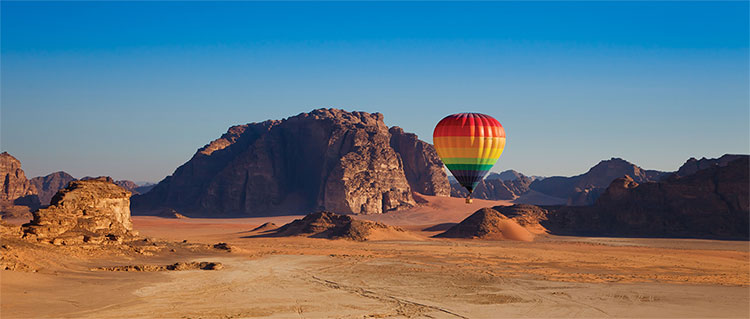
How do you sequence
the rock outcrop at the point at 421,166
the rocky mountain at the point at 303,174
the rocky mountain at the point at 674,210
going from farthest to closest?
the rock outcrop at the point at 421,166 → the rocky mountain at the point at 303,174 → the rocky mountain at the point at 674,210

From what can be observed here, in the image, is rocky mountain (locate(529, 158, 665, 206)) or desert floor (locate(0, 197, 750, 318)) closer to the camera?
desert floor (locate(0, 197, 750, 318))

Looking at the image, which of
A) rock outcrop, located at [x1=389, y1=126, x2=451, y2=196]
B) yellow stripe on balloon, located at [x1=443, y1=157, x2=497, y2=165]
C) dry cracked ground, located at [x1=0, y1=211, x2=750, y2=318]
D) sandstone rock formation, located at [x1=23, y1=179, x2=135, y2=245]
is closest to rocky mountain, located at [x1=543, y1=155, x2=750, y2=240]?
dry cracked ground, located at [x1=0, y1=211, x2=750, y2=318]

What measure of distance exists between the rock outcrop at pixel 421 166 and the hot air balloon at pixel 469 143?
6745cm

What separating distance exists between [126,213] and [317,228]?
980 inches

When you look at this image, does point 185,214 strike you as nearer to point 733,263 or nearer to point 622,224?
point 622,224

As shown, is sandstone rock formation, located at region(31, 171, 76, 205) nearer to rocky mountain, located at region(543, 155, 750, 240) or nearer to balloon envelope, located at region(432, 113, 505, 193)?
rocky mountain, located at region(543, 155, 750, 240)

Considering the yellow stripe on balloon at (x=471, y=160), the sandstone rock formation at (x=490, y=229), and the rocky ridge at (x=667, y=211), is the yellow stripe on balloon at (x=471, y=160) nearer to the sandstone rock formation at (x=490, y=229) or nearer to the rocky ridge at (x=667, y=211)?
the sandstone rock formation at (x=490, y=229)

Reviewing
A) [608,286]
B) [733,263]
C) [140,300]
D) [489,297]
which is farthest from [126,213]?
[733,263]

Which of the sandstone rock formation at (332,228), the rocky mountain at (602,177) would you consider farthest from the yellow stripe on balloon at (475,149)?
the rocky mountain at (602,177)

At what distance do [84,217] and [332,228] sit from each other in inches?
1159

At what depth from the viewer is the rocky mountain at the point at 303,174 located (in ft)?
317

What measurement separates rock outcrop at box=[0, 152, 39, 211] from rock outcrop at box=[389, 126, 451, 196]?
196 ft

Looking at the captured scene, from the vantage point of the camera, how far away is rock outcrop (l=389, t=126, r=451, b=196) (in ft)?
378

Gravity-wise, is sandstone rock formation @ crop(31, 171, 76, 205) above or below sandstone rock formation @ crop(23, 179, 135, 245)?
above
